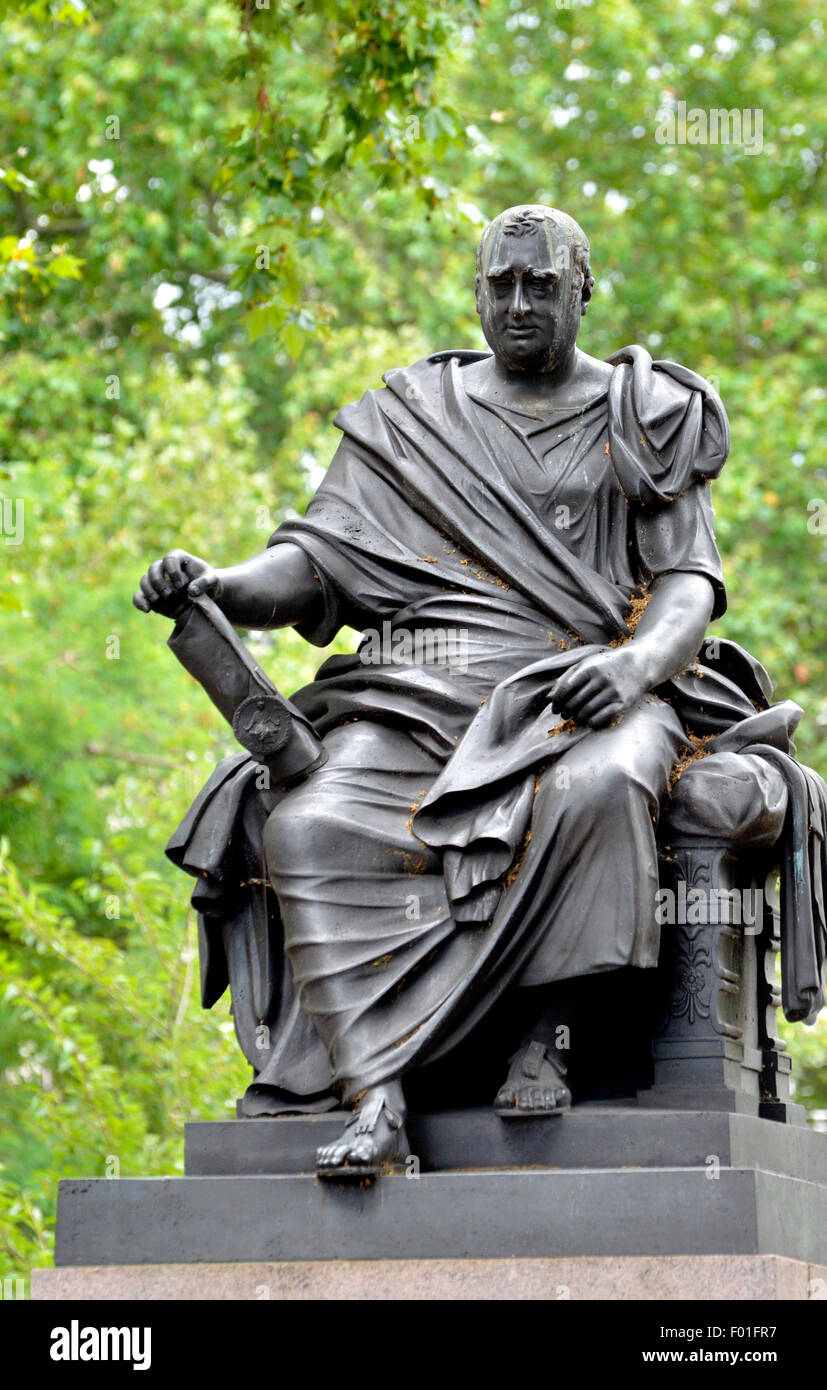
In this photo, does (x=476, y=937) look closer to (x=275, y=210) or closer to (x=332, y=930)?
(x=332, y=930)

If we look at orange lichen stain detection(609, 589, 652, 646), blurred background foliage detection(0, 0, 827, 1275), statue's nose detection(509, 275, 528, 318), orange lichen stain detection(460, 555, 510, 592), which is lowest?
orange lichen stain detection(609, 589, 652, 646)

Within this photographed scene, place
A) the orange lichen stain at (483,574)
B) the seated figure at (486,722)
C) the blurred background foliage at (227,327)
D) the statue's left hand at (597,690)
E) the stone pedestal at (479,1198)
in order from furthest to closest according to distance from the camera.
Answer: the blurred background foliage at (227,327) < the orange lichen stain at (483,574) < the statue's left hand at (597,690) < the seated figure at (486,722) < the stone pedestal at (479,1198)

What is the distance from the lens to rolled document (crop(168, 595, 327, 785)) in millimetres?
5723

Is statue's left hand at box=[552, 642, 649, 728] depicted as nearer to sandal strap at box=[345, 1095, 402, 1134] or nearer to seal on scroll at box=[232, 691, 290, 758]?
seal on scroll at box=[232, 691, 290, 758]

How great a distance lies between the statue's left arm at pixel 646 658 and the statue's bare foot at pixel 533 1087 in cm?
85

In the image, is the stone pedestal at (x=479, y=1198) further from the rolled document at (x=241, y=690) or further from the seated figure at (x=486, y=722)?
the rolled document at (x=241, y=690)

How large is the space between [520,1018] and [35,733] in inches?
297

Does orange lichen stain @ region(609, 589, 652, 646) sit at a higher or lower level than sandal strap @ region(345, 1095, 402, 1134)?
higher

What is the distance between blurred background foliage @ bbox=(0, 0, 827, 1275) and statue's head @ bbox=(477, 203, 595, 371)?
131 inches

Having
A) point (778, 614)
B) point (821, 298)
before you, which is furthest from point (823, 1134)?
point (821, 298)

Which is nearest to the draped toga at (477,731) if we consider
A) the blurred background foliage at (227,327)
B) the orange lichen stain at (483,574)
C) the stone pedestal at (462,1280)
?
the orange lichen stain at (483,574)

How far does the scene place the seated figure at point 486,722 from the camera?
17.9ft

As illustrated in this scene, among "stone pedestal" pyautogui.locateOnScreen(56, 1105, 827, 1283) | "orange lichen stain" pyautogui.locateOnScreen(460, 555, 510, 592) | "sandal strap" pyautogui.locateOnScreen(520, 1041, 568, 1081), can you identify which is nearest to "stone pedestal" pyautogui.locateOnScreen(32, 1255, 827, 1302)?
"stone pedestal" pyautogui.locateOnScreen(56, 1105, 827, 1283)

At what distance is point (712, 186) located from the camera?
17.8 m
